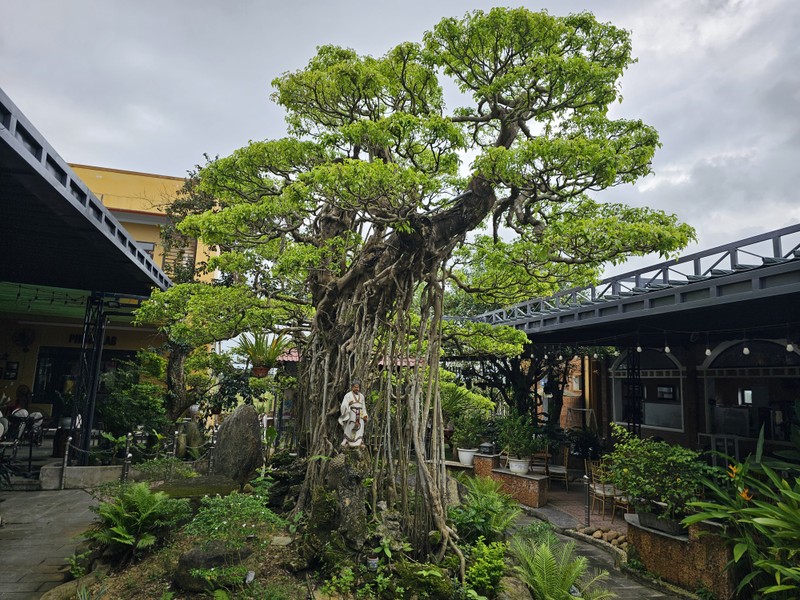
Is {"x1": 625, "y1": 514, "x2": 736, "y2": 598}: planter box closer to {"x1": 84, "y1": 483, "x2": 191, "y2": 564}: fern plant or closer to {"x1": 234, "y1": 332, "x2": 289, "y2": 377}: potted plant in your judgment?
{"x1": 84, "y1": 483, "x2": 191, "y2": 564}: fern plant

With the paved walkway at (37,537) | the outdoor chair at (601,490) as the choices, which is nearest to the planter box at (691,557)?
the outdoor chair at (601,490)

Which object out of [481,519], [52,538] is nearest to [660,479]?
[481,519]

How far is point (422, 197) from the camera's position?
20.6 feet

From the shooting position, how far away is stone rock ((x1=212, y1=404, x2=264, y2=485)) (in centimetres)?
925

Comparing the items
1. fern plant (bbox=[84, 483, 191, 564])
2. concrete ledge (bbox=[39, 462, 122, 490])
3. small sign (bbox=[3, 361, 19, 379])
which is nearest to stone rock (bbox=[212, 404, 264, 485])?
concrete ledge (bbox=[39, 462, 122, 490])

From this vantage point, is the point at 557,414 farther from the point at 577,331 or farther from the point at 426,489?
the point at 426,489

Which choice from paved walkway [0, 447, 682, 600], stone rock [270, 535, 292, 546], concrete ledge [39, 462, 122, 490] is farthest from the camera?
concrete ledge [39, 462, 122, 490]

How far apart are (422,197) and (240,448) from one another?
19.2 ft

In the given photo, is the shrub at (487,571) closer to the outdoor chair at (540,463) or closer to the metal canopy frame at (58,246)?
the outdoor chair at (540,463)

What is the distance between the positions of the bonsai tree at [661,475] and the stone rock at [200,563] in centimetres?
542

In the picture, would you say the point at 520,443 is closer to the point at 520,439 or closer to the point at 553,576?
the point at 520,439

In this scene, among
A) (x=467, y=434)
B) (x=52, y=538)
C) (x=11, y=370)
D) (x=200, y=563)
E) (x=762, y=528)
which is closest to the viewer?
(x=200, y=563)

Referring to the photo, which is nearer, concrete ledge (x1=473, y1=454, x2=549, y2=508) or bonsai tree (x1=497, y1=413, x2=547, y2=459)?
concrete ledge (x1=473, y1=454, x2=549, y2=508)

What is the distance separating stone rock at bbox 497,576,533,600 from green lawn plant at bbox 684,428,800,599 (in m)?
2.11
